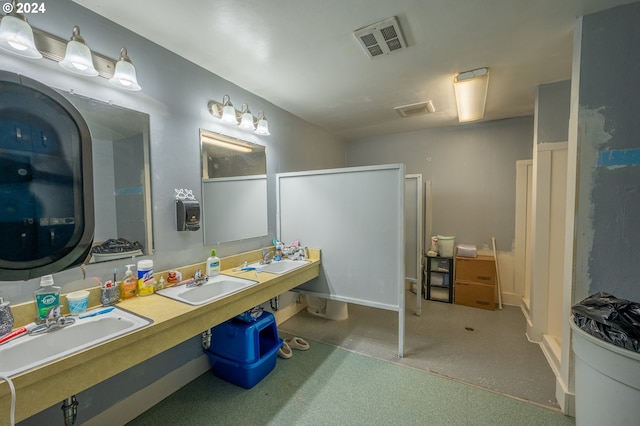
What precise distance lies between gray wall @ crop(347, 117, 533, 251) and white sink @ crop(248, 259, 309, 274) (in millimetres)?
2486

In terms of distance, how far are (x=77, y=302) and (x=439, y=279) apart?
12.3 feet

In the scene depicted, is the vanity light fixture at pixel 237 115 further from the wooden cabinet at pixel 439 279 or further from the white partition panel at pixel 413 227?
the wooden cabinet at pixel 439 279

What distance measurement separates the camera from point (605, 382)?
1116mm

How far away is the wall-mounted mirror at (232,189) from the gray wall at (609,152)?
2.56 m

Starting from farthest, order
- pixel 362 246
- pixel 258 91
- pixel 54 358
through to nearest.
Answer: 1. pixel 258 91
2. pixel 362 246
3. pixel 54 358

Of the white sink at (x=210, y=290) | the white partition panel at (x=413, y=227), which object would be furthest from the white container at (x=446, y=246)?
the white sink at (x=210, y=290)

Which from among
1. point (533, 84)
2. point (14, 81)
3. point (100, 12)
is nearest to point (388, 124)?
point (533, 84)

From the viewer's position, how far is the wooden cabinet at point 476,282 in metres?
3.24

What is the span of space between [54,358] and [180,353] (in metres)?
1.09

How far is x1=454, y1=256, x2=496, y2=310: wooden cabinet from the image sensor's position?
3238 mm

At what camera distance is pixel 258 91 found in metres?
2.55

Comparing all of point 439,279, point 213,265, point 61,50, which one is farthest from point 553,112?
point 61,50

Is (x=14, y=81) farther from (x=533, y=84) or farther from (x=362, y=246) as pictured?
(x=533, y=84)

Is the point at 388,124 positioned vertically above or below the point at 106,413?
above
